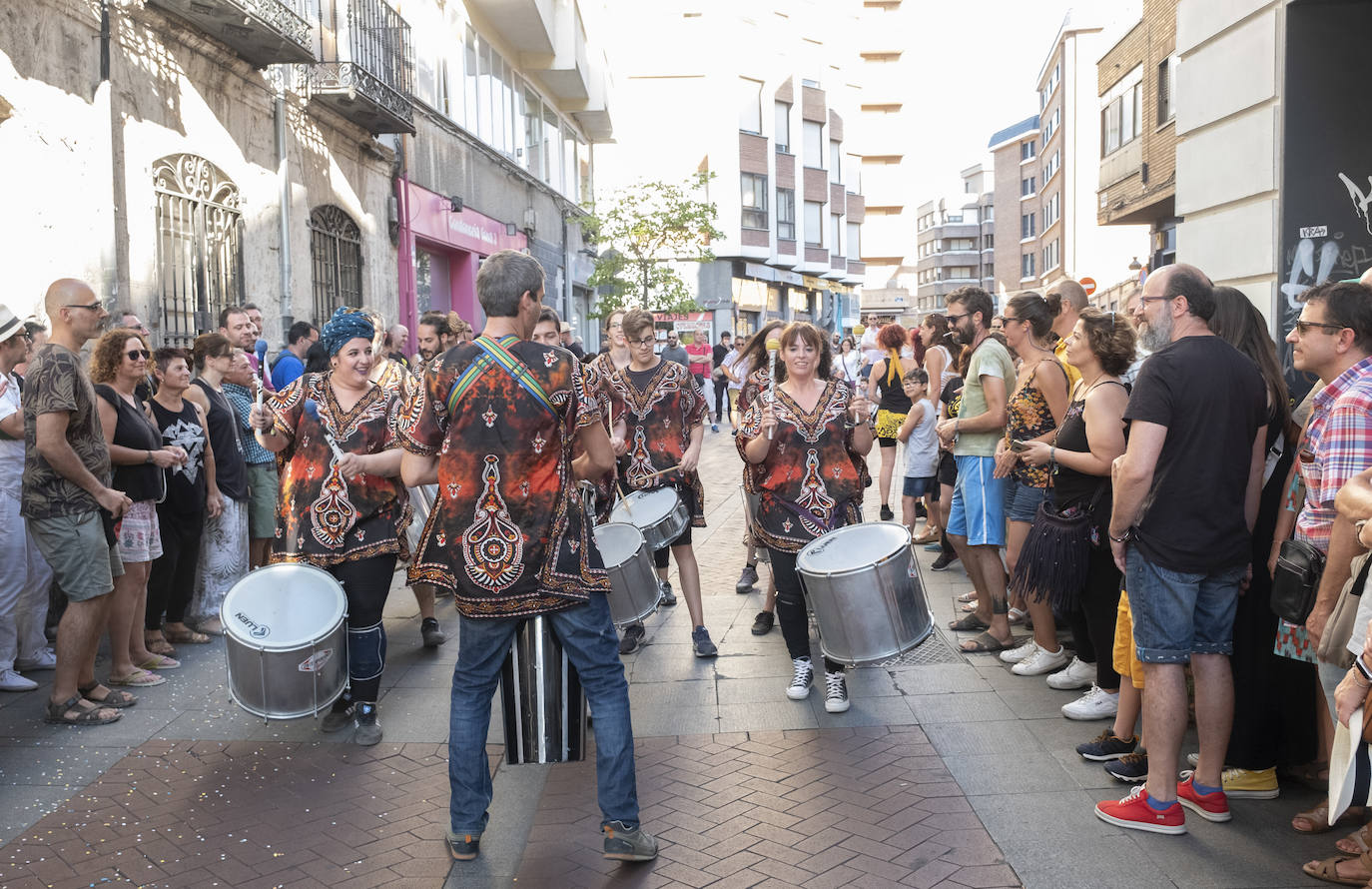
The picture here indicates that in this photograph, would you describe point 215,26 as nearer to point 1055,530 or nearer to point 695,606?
point 695,606

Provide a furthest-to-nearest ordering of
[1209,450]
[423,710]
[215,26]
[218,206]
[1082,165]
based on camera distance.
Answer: [1082,165], [218,206], [215,26], [423,710], [1209,450]

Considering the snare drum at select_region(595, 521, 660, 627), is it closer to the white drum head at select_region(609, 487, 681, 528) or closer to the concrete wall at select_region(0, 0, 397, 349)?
the white drum head at select_region(609, 487, 681, 528)

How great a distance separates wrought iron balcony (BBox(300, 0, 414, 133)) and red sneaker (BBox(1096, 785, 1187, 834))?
11356 millimetres

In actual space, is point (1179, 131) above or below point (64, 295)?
above

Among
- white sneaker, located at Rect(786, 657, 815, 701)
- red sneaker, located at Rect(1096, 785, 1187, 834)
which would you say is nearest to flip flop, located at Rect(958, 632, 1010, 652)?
white sneaker, located at Rect(786, 657, 815, 701)

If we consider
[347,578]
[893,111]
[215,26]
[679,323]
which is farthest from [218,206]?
[893,111]

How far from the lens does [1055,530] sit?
5.41 m

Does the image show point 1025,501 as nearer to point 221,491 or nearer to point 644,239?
point 221,491

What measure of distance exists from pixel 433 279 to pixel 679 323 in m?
8.17

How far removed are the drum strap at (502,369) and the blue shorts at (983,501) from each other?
3.59 metres

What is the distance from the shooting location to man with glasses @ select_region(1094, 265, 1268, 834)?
4.07 metres

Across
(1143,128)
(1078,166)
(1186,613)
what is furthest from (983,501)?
(1078,166)

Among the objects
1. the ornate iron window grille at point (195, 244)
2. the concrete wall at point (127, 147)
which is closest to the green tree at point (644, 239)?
the concrete wall at point (127, 147)

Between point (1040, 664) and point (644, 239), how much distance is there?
23.4 meters
